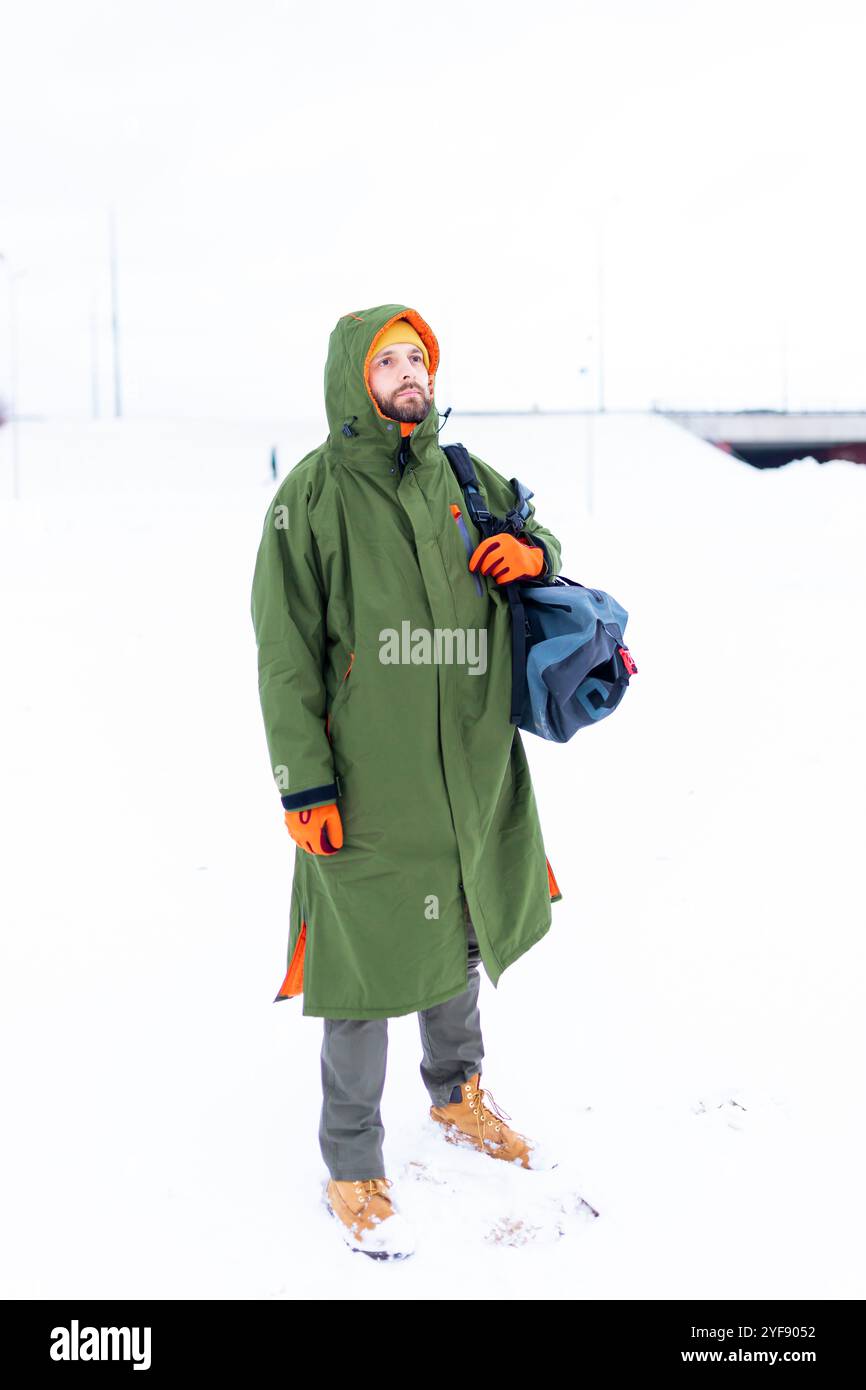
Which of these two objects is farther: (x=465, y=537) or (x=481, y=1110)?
(x=481, y=1110)

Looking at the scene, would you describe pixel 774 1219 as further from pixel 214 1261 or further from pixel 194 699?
pixel 194 699

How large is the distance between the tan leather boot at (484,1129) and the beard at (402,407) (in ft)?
5.34

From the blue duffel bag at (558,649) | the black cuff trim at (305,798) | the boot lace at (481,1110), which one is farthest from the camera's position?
the boot lace at (481,1110)

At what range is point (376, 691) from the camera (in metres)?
2.22

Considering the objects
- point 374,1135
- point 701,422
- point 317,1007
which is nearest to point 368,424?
point 317,1007

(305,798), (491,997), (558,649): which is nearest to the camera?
(305,798)

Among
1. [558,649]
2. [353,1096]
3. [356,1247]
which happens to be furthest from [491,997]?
[558,649]

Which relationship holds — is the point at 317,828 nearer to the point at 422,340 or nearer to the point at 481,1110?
the point at 481,1110

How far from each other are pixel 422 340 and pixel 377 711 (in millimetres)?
862

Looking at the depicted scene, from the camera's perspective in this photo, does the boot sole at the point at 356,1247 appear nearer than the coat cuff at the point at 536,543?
Yes

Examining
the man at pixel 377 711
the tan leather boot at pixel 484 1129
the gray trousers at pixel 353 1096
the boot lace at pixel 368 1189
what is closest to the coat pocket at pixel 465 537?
the man at pixel 377 711

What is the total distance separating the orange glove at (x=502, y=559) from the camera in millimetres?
2293

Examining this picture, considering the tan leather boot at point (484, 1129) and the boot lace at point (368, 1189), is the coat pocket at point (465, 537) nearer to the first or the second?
the tan leather boot at point (484, 1129)

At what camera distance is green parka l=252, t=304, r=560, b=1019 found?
7.23ft
